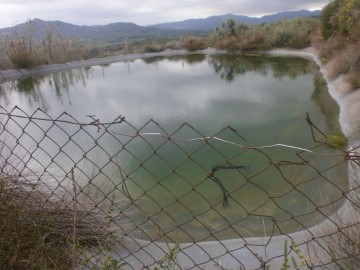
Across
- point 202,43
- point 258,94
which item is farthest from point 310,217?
point 202,43

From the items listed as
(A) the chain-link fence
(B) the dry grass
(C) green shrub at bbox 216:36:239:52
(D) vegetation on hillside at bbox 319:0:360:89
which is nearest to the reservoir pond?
(A) the chain-link fence

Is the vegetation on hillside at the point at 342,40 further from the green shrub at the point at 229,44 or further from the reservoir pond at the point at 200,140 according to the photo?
the green shrub at the point at 229,44

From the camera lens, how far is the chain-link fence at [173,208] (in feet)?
4.29

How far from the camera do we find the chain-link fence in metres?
1.31

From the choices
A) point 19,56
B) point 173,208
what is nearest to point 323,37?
point 19,56

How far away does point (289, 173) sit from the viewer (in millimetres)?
3512

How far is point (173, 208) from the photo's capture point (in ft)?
9.86

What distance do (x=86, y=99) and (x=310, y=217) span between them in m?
5.39

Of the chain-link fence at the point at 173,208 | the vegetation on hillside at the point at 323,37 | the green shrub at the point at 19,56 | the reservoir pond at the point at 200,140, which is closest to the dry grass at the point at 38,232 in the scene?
the chain-link fence at the point at 173,208

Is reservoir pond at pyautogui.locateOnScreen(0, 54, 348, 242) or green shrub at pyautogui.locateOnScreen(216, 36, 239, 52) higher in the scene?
green shrub at pyautogui.locateOnScreen(216, 36, 239, 52)

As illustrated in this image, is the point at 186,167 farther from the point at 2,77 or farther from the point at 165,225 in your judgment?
the point at 2,77

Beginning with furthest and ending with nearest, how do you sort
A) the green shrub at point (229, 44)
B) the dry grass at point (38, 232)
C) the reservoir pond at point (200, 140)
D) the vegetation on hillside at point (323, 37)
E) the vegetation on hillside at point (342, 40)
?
the green shrub at point (229, 44) → the vegetation on hillside at point (323, 37) → the vegetation on hillside at point (342, 40) → the reservoir pond at point (200, 140) → the dry grass at point (38, 232)

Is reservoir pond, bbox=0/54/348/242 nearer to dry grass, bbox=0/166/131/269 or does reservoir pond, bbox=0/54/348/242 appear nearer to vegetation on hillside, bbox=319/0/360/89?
dry grass, bbox=0/166/131/269

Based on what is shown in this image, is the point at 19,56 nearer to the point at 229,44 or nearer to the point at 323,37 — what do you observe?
the point at 229,44
